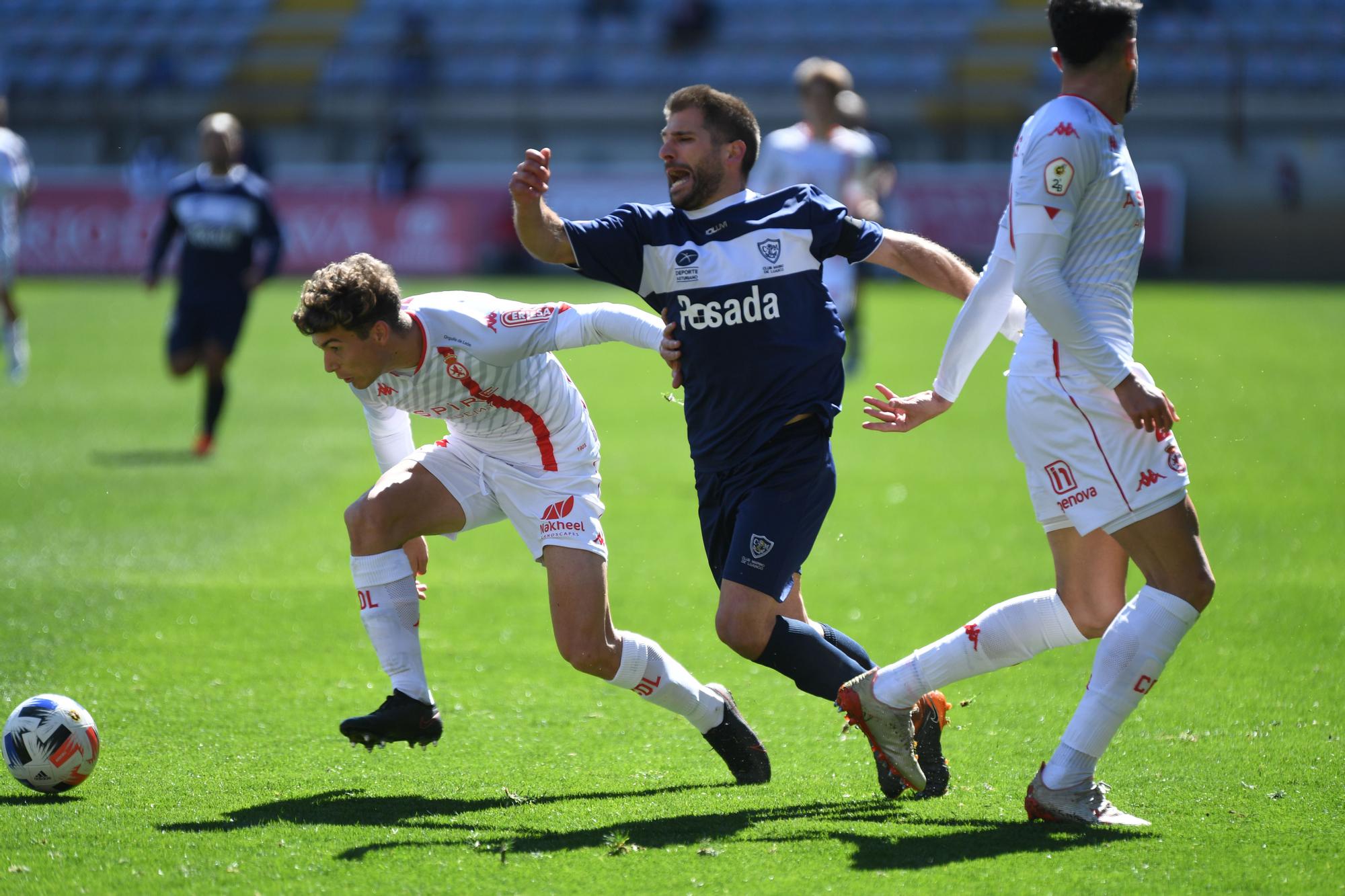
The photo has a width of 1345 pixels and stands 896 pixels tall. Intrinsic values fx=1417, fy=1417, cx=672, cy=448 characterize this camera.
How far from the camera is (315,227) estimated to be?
25781 millimetres

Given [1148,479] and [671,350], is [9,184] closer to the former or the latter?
[671,350]

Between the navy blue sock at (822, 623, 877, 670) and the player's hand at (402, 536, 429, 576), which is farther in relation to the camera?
the player's hand at (402, 536, 429, 576)

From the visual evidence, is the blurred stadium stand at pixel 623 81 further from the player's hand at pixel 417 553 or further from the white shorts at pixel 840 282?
the player's hand at pixel 417 553

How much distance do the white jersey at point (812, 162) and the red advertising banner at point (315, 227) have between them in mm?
14370

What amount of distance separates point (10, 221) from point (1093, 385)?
45.0ft

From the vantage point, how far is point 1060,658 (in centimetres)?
601

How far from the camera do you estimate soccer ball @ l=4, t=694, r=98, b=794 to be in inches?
169

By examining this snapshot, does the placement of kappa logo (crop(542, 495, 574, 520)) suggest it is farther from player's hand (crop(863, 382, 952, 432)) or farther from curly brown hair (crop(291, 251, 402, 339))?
player's hand (crop(863, 382, 952, 432))

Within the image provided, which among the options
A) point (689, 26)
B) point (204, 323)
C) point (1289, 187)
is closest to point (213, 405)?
point (204, 323)

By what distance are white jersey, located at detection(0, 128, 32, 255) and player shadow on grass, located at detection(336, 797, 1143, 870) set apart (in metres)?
12.5

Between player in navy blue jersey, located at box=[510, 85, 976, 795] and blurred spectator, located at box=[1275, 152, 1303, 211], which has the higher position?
player in navy blue jersey, located at box=[510, 85, 976, 795]

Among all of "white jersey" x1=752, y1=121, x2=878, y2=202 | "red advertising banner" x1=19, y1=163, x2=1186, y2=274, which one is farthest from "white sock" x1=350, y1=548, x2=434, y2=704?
"red advertising banner" x1=19, y1=163, x2=1186, y2=274

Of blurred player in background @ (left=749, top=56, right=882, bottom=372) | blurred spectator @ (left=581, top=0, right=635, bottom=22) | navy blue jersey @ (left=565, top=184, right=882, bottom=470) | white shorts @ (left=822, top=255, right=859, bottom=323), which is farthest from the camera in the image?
blurred spectator @ (left=581, top=0, right=635, bottom=22)

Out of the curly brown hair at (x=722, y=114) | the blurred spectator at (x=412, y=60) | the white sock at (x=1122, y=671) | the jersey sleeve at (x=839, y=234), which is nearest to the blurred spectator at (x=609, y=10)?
the blurred spectator at (x=412, y=60)
